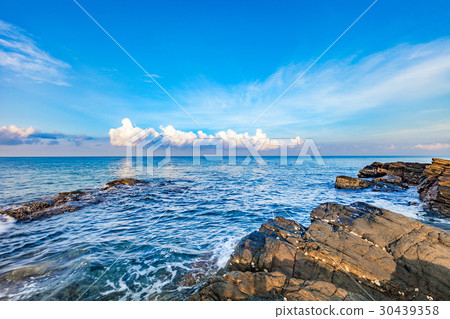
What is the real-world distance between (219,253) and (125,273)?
4257 millimetres

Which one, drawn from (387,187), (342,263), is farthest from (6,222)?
(387,187)

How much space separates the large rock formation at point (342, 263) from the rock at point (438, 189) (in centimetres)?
1255

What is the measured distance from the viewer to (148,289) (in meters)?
7.07

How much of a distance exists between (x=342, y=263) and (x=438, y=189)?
18182 mm

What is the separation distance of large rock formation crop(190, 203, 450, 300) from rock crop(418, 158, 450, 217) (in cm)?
1255

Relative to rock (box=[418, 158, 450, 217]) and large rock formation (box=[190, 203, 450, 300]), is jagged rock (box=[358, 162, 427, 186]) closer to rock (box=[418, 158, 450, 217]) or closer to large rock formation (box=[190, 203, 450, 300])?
rock (box=[418, 158, 450, 217])

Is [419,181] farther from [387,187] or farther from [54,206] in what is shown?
[54,206]

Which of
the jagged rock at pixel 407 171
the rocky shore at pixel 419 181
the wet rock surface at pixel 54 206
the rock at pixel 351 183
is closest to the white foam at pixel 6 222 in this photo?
the wet rock surface at pixel 54 206

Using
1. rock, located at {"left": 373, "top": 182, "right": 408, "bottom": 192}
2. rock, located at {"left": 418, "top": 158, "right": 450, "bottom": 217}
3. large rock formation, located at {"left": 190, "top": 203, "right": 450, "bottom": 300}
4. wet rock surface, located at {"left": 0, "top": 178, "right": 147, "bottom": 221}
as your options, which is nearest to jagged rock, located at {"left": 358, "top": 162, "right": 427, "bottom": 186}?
rock, located at {"left": 373, "top": 182, "right": 408, "bottom": 192}

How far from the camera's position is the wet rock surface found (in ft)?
49.3

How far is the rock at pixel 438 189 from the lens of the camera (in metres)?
15.8

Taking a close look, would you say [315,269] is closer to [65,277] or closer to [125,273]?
[125,273]

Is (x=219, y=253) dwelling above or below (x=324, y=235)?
below
